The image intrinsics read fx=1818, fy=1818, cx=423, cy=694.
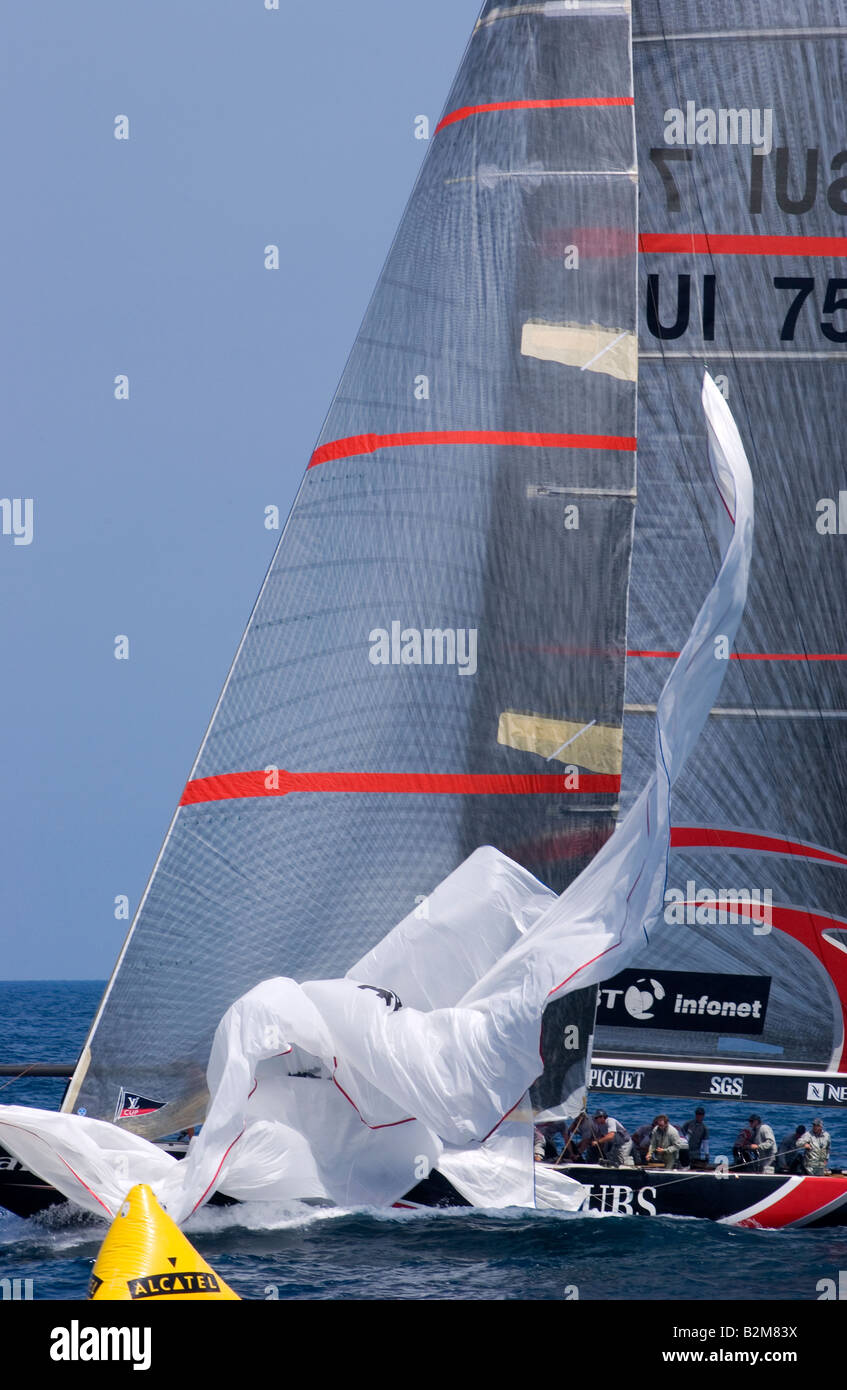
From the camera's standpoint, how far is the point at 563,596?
14.9m

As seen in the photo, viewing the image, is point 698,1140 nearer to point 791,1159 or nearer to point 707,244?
point 791,1159

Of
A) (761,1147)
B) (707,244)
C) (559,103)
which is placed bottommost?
(761,1147)

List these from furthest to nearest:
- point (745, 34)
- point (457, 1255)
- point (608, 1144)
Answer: point (745, 34), point (608, 1144), point (457, 1255)

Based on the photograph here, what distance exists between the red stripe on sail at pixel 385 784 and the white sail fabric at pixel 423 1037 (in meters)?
0.98

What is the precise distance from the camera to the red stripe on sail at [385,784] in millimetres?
14469

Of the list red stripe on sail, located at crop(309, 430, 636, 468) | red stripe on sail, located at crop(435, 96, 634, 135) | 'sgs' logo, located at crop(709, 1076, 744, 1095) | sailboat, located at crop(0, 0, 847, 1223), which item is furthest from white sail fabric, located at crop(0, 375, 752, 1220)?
red stripe on sail, located at crop(435, 96, 634, 135)

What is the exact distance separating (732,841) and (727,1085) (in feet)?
6.85

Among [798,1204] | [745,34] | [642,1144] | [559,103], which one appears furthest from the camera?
[745,34]

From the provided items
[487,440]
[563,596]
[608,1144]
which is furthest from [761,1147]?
[487,440]

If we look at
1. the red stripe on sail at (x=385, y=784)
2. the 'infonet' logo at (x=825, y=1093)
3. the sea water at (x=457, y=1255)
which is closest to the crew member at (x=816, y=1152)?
the sea water at (x=457, y=1255)

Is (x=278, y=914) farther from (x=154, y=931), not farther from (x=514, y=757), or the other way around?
(x=514, y=757)

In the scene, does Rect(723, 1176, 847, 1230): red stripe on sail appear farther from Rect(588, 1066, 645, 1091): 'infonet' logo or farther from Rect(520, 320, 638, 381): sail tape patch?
Rect(520, 320, 638, 381): sail tape patch

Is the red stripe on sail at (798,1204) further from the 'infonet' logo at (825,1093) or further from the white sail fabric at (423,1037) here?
the white sail fabric at (423,1037)
